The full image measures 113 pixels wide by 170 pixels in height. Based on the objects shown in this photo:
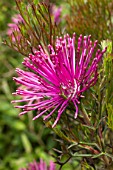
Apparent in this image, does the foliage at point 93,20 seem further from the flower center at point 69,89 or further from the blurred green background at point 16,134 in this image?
the blurred green background at point 16,134

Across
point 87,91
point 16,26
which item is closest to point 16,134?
point 16,26

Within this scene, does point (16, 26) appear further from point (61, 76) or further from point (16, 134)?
point (16, 134)

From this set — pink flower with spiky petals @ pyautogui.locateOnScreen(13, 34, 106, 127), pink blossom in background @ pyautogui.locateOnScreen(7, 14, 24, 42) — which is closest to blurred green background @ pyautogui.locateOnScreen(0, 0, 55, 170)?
pink blossom in background @ pyautogui.locateOnScreen(7, 14, 24, 42)

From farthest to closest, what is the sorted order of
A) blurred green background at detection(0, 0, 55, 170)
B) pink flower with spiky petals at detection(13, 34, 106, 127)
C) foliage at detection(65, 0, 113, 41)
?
blurred green background at detection(0, 0, 55, 170) → foliage at detection(65, 0, 113, 41) → pink flower with spiky petals at detection(13, 34, 106, 127)

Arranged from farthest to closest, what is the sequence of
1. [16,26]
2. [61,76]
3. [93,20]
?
[16,26]
[93,20]
[61,76]

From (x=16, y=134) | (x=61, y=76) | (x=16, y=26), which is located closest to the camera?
(x=61, y=76)

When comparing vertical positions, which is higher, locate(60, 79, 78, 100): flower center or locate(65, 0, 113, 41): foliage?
locate(65, 0, 113, 41): foliage

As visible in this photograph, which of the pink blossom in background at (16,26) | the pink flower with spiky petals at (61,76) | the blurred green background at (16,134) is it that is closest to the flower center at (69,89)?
the pink flower with spiky petals at (61,76)

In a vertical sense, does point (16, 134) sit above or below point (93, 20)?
below

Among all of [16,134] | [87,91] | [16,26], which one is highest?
[16,26]

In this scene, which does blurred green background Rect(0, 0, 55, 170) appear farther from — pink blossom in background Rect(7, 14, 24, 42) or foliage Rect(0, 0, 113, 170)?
→ foliage Rect(0, 0, 113, 170)

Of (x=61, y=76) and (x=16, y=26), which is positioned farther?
(x=16, y=26)
